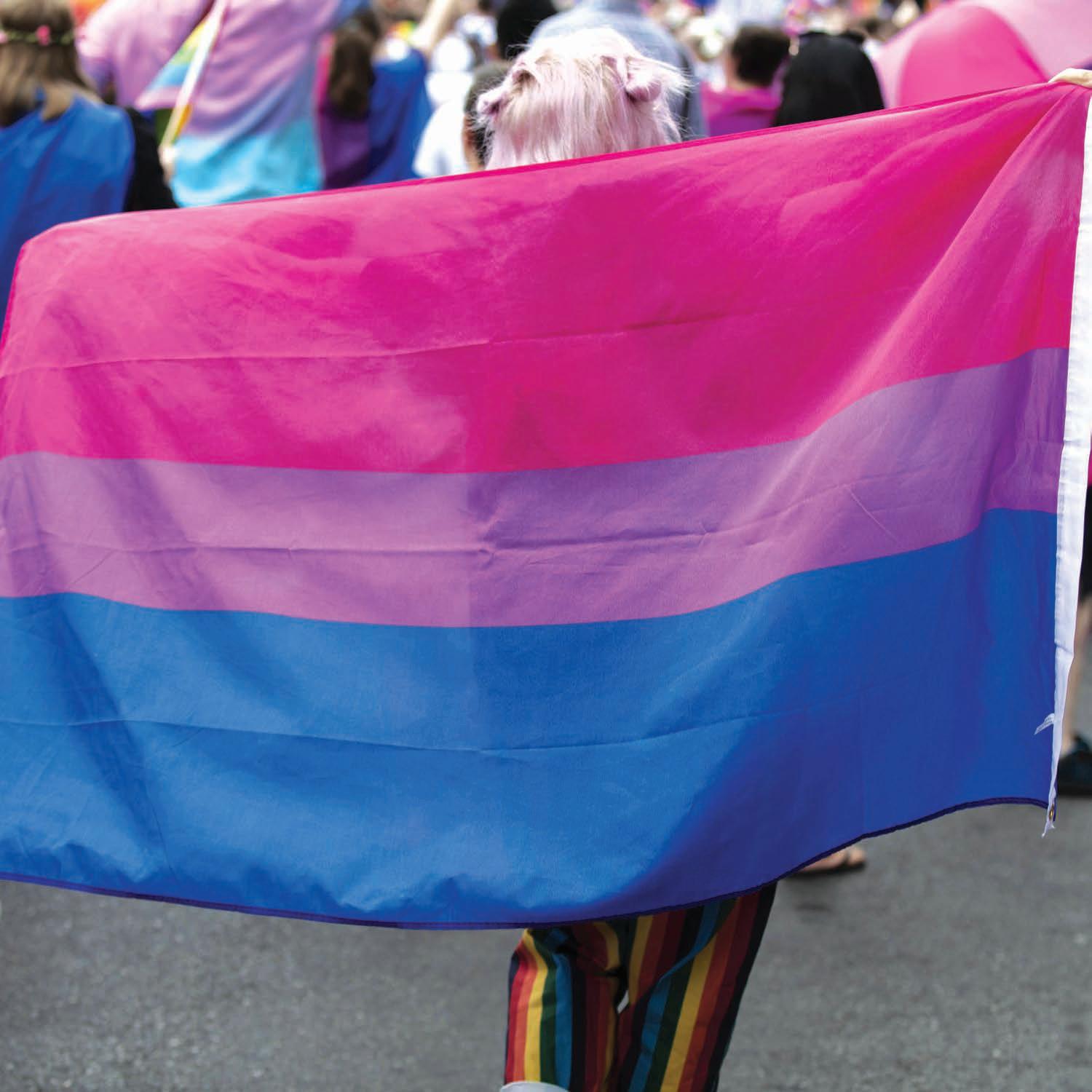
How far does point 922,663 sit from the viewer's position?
2098mm

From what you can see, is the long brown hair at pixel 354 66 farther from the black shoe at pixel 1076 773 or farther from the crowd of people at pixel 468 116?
the black shoe at pixel 1076 773

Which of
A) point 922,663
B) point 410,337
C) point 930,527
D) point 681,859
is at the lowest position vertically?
point 681,859

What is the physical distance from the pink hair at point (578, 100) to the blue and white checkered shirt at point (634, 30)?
1451 mm

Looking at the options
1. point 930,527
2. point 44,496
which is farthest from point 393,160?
point 930,527

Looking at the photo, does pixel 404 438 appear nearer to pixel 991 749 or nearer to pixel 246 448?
pixel 246 448

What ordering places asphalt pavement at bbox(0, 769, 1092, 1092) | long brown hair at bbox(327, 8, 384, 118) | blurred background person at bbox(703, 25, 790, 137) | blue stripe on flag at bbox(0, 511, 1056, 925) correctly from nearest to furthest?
1. blue stripe on flag at bbox(0, 511, 1056, 925)
2. asphalt pavement at bbox(0, 769, 1092, 1092)
3. blurred background person at bbox(703, 25, 790, 137)
4. long brown hair at bbox(327, 8, 384, 118)

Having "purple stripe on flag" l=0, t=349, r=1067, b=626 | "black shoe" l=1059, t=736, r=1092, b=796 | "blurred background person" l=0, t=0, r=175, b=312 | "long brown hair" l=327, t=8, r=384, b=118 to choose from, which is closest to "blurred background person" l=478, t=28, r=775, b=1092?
"purple stripe on flag" l=0, t=349, r=1067, b=626

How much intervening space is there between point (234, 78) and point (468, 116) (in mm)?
2466

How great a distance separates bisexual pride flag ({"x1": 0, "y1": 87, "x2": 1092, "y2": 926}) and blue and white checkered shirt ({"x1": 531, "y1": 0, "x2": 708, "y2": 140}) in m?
1.60

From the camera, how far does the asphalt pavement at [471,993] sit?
3.05 metres

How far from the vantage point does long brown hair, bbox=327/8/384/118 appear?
5.64 metres

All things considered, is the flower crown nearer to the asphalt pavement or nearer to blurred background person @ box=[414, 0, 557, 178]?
blurred background person @ box=[414, 0, 557, 178]

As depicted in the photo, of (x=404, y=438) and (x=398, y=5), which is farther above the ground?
(x=404, y=438)

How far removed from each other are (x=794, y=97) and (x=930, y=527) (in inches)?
85.3
